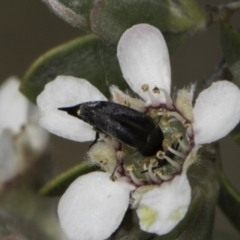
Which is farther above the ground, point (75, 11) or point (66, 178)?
point (75, 11)

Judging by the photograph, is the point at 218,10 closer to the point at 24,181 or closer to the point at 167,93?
the point at 167,93

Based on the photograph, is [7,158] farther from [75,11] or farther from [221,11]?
[221,11]

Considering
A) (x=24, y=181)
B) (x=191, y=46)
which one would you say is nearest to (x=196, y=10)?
(x=24, y=181)

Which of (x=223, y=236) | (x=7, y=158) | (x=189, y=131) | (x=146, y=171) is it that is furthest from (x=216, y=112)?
(x=7, y=158)

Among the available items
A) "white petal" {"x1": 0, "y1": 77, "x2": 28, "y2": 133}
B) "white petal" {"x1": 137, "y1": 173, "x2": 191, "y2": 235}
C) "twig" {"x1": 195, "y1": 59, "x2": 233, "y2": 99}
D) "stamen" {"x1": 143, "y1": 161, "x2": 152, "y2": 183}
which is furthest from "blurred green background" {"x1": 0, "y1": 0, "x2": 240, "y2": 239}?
"white petal" {"x1": 137, "y1": 173, "x2": 191, "y2": 235}

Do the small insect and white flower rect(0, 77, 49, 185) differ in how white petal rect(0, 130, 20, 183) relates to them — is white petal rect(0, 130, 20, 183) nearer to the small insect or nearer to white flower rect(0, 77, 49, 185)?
white flower rect(0, 77, 49, 185)

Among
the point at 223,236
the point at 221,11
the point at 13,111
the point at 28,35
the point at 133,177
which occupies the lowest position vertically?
the point at 28,35
